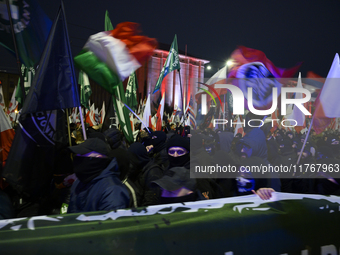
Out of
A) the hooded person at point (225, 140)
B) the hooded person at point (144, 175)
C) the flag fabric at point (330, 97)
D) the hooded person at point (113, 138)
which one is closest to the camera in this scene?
the hooded person at point (144, 175)

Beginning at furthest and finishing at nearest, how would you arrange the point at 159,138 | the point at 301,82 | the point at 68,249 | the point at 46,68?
the point at 301,82 < the point at 159,138 < the point at 46,68 < the point at 68,249

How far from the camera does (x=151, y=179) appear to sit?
373cm

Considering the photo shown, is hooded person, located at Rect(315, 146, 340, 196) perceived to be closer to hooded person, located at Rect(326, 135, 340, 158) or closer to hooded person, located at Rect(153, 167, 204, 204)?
A: hooded person, located at Rect(326, 135, 340, 158)

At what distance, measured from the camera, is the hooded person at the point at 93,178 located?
233 centimetres

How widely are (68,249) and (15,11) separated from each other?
161 inches

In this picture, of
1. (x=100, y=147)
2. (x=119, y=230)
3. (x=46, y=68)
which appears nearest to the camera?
(x=119, y=230)

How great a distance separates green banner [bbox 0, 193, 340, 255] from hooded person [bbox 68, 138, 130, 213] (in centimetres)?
49

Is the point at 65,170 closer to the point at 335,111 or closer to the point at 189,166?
the point at 189,166

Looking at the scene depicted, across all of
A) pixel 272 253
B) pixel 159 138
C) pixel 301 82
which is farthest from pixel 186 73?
pixel 272 253

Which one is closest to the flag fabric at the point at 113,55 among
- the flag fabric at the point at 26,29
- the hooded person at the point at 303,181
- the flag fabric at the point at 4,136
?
the flag fabric at the point at 26,29

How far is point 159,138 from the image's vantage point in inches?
232

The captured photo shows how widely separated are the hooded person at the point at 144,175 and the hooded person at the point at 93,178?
1.92 feet

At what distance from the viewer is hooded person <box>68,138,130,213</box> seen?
2333mm

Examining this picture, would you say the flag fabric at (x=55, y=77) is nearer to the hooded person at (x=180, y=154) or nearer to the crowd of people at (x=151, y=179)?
the crowd of people at (x=151, y=179)
